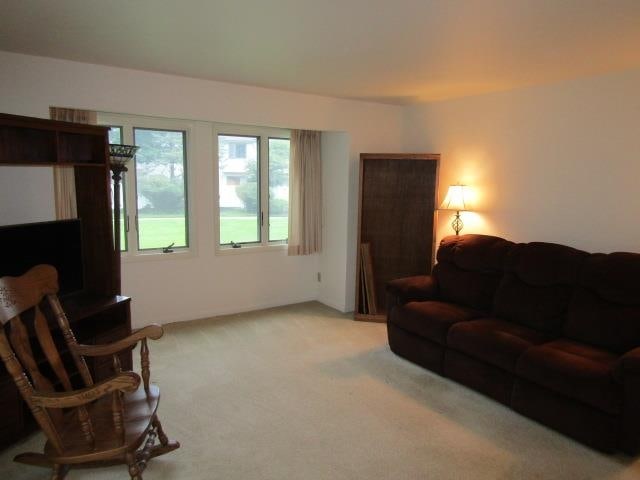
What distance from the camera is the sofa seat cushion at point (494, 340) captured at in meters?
2.86

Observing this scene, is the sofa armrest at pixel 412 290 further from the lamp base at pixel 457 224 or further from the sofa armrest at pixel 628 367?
the sofa armrest at pixel 628 367

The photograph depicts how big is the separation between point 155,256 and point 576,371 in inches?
143

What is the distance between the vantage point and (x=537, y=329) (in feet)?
10.6

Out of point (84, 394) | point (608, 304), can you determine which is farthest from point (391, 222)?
point (84, 394)

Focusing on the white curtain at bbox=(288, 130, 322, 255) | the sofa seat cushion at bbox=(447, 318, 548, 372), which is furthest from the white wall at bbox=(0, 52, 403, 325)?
the sofa seat cushion at bbox=(447, 318, 548, 372)

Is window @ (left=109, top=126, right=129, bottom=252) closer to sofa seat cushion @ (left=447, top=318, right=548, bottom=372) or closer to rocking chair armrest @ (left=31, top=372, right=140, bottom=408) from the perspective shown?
rocking chair armrest @ (left=31, top=372, right=140, bottom=408)

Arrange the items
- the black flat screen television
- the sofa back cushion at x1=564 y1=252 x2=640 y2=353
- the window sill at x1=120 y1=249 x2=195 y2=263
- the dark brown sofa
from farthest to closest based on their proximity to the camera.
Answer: the window sill at x1=120 y1=249 x2=195 y2=263
the sofa back cushion at x1=564 y1=252 x2=640 y2=353
the black flat screen television
the dark brown sofa

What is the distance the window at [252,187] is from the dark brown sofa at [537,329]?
1742 mm

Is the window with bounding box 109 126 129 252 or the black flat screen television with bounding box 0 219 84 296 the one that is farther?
the window with bounding box 109 126 129 252

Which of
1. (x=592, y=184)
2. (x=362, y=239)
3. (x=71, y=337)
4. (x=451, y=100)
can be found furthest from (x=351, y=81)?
(x=71, y=337)

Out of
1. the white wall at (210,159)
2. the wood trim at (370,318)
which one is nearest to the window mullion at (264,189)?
the white wall at (210,159)

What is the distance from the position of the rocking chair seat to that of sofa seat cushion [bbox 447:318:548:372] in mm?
2104

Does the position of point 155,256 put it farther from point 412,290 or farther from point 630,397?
point 630,397

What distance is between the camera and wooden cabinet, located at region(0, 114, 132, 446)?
2.38 m
